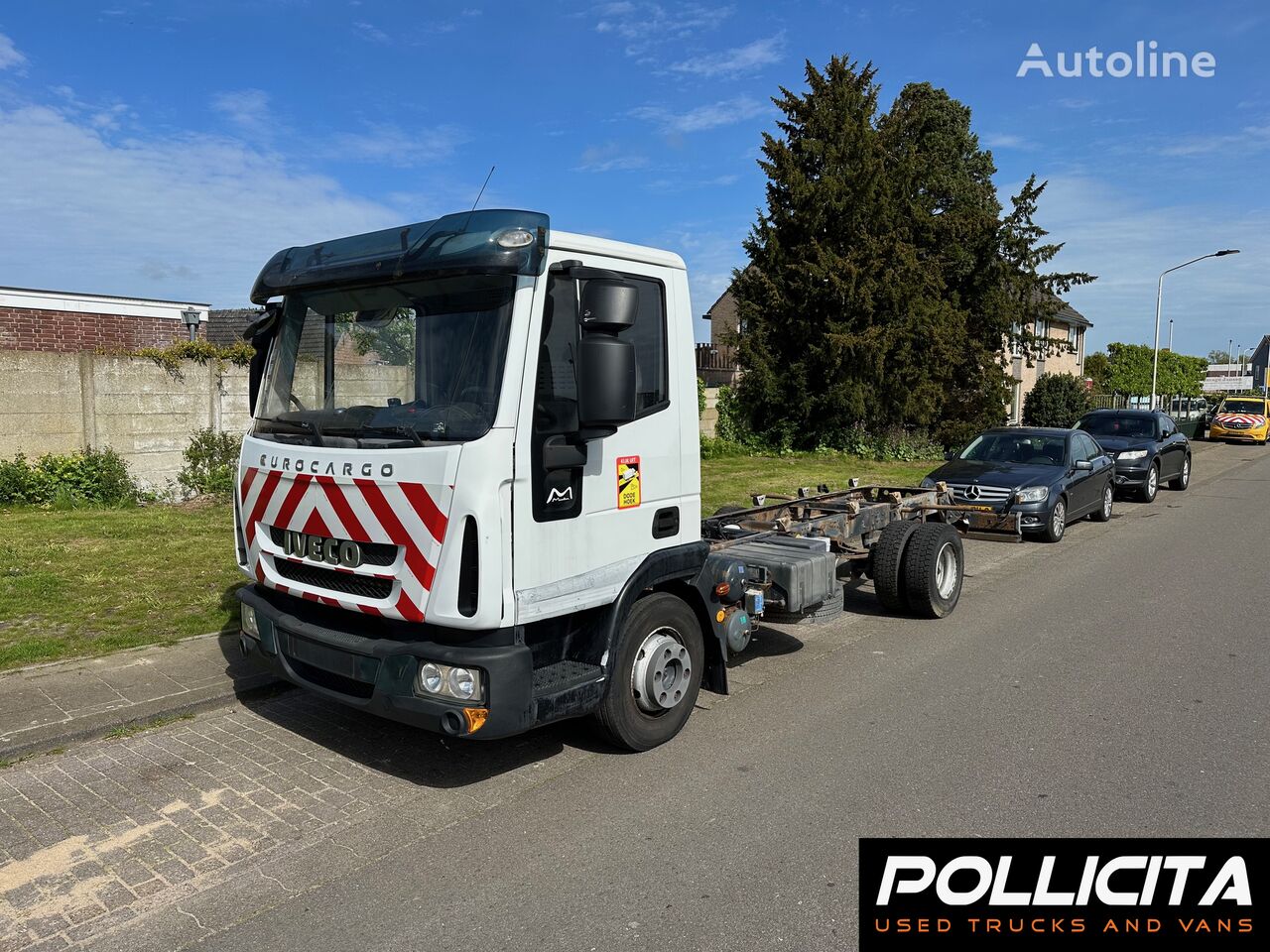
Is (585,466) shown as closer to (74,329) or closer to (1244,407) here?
(74,329)

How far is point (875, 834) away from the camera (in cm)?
397

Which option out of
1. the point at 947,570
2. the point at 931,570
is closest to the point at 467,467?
the point at 931,570

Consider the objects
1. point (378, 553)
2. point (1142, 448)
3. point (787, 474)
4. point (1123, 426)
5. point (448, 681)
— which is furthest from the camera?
point (787, 474)

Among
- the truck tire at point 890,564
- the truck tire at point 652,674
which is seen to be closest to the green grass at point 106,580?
the truck tire at point 652,674

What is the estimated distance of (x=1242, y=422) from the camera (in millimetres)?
33656

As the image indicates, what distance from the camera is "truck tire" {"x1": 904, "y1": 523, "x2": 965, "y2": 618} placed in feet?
25.2

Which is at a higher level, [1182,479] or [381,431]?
[381,431]

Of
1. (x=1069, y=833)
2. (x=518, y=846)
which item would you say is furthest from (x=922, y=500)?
(x=518, y=846)

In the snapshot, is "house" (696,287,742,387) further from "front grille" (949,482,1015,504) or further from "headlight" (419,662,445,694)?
"headlight" (419,662,445,694)

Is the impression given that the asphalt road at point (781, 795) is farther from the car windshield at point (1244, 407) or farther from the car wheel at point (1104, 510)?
the car windshield at point (1244, 407)

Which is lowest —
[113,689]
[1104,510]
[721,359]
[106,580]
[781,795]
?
[781,795]

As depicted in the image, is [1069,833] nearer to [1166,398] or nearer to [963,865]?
[963,865]

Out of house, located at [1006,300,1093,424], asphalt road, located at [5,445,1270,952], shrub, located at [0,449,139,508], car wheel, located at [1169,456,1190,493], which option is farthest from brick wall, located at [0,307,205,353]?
house, located at [1006,300,1093,424]

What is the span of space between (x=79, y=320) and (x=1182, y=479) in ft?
75.8
